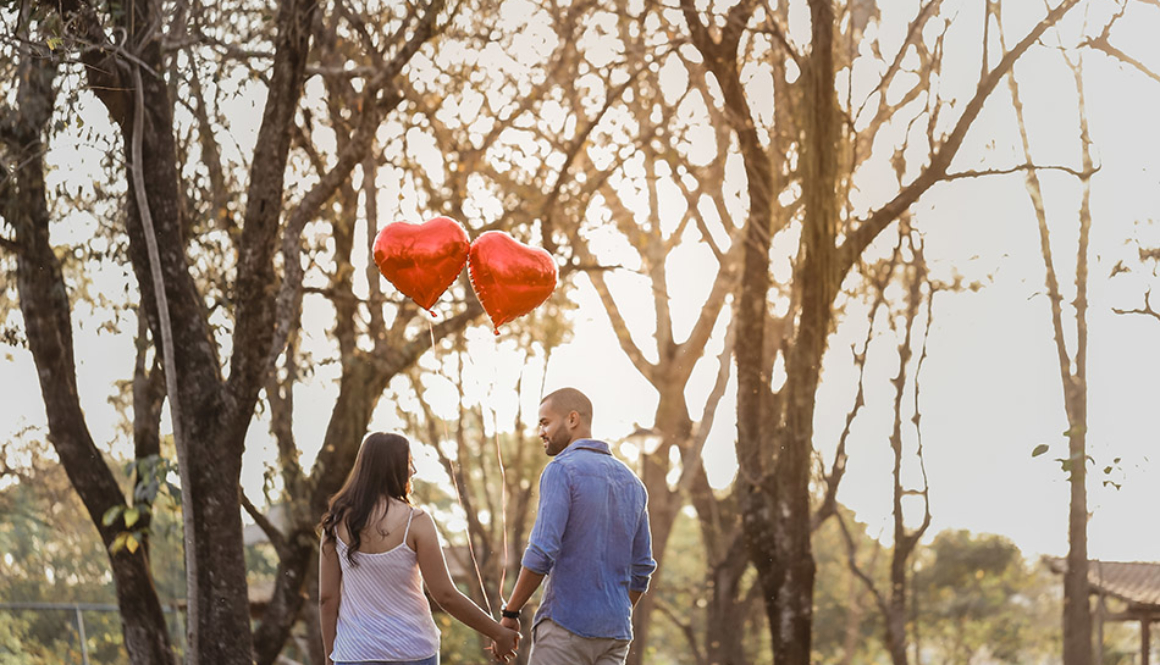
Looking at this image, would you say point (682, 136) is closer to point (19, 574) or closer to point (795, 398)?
point (795, 398)

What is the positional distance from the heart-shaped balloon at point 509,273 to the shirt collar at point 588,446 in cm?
179

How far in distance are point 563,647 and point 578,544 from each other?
1.08 ft

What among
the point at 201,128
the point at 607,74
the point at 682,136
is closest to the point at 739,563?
the point at 682,136

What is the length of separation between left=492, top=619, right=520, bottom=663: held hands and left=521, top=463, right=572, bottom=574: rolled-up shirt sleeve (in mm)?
345

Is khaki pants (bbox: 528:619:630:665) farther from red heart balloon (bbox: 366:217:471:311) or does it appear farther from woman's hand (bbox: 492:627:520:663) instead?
red heart balloon (bbox: 366:217:471:311)

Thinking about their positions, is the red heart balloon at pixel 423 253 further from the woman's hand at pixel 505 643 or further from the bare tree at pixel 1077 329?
the bare tree at pixel 1077 329

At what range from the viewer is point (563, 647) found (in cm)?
407

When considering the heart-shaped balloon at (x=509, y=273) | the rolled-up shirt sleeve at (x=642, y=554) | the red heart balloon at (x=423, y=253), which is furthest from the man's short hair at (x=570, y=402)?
the red heart balloon at (x=423, y=253)

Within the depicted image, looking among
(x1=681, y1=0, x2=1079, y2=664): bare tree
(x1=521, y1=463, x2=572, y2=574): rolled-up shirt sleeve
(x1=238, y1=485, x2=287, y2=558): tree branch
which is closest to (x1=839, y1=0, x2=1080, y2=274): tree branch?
(x1=681, y1=0, x2=1079, y2=664): bare tree

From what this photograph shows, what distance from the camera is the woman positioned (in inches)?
146

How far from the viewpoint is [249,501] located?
1038 cm

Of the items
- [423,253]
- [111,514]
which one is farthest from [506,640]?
[111,514]

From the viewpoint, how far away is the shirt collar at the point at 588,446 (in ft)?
13.4

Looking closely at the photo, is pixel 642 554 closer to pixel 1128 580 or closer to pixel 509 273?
pixel 509 273
